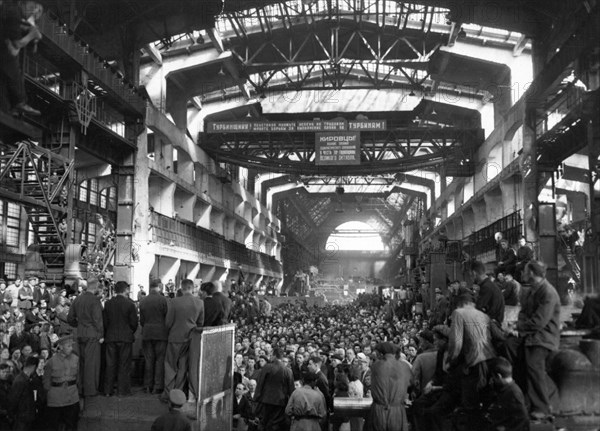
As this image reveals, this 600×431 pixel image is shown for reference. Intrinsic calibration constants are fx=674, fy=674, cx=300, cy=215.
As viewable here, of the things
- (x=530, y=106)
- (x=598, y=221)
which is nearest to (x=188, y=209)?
(x=530, y=106)

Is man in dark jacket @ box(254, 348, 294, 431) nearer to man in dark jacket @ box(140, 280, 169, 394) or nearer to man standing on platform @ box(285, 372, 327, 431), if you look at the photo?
man standing on platform @ box(285, 372, 327, 431)

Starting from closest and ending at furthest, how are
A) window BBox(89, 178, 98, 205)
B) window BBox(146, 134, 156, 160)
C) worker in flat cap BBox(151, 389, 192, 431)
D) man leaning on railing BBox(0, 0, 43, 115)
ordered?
man leaning on railing BBox(0, 0, 43, 115)
worker in flat cap BBox(151, 389, 192, 431)
window BBox(89, 178, 98, 205)
window BBox(146, 134, 156, 160)

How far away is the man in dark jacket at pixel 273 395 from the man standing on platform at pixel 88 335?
97.8 inches

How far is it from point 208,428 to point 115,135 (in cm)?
1673

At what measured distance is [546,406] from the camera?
24.3ft

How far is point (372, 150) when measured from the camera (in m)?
39.3

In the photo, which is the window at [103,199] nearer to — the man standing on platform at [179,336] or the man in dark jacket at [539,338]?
the man standing on platform at [179,336]

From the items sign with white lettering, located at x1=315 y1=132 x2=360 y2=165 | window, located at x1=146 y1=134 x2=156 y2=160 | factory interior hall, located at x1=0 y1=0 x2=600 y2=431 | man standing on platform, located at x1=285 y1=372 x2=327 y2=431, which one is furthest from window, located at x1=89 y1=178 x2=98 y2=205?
man standing on platform, located at x1=285 y1=372 x2=327 y2=431

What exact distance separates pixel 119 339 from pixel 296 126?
25.6 meters

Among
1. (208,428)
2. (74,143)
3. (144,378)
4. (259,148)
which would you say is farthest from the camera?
(259,148)

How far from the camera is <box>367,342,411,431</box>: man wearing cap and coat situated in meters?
8.30

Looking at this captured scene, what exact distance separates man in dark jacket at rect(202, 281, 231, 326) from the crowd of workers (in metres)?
0.02

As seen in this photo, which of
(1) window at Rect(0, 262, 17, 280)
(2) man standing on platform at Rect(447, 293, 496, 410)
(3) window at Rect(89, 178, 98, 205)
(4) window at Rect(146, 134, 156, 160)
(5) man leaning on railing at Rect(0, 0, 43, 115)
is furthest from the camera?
(4) window at Rect(146, 134, 156, 160)

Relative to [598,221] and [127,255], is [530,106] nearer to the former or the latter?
[598,221]
